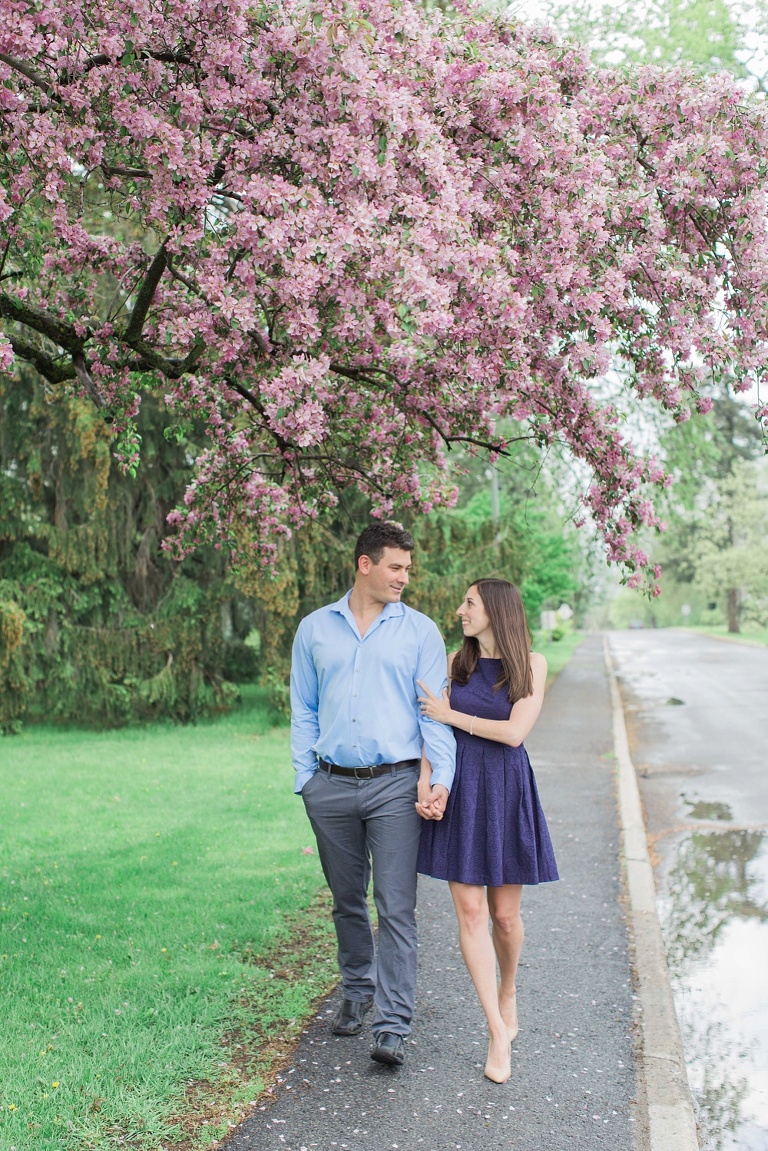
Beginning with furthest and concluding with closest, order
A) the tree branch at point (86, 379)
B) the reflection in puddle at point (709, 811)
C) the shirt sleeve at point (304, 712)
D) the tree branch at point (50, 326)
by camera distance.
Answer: the reflection in puddle at point (709, 811) → the tree branch at point (86, 379) → the tree branch at point (50, 326) → the shirt sleeve at point (304, 712)

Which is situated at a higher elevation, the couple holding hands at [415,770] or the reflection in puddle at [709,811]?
the couple holding hands at [415,770]

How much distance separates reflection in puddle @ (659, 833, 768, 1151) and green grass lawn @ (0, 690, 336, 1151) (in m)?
1.74

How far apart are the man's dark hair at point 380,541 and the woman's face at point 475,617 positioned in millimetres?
332

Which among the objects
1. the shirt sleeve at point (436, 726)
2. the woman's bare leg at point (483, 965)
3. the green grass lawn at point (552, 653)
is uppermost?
the shirt sleeve at point (436, 726)

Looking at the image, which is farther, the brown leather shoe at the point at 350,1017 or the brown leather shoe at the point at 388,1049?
the brown leather shoe at the point at 350,1017

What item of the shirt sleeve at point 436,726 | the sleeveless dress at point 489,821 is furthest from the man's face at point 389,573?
the sleeveless dress at point 489,821

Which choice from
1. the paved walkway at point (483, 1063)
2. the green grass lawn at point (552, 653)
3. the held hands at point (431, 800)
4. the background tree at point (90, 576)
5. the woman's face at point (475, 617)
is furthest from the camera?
the green grass lawn at point (552, 653)

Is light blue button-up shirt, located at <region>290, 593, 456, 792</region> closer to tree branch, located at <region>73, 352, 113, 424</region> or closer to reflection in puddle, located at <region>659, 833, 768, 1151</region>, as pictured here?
reflection in puddle, located at <region>659, 833, 768, 1151</region>

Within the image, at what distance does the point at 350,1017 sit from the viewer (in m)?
4.82

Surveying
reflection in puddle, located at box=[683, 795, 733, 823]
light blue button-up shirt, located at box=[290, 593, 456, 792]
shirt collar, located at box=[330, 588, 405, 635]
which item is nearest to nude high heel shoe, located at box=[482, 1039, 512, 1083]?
light blue button-up shirt, located at box=[290, 593, 456, 792]

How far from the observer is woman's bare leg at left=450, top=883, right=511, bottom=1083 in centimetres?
436

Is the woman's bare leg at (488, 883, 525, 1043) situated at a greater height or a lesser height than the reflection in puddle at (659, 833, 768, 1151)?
greater

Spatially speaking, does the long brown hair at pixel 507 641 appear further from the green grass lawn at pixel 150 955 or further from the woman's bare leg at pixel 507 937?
the green grass lawn at pixel 150 955

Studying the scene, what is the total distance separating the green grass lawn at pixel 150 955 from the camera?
405 centimetres
